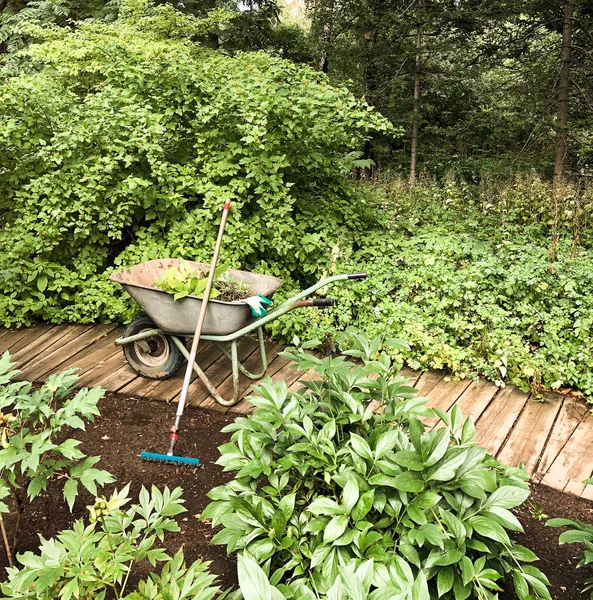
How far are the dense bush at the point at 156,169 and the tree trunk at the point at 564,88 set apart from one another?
12.0 ft

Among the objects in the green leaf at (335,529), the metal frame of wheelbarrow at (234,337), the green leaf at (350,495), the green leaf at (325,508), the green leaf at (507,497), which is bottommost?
the metal frame of wheelbarrow at (234,337)

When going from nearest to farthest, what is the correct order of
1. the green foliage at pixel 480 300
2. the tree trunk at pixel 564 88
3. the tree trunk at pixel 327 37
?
the green foliage at pixel 480 300 < the tree trunk at pixel 564 88 < the tree trunk at pixel 327 37

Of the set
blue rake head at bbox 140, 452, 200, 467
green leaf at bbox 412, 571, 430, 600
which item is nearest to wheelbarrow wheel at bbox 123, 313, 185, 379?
blue rake head at bbox 140, 452, 200, 467

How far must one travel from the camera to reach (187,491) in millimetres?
2531

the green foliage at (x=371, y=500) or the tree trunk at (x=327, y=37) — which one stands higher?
the tree trunk at (x=327, y=37)

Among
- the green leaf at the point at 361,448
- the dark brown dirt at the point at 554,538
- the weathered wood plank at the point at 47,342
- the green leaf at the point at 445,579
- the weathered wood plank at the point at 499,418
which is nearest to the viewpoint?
the green leaf at the point at 445,579

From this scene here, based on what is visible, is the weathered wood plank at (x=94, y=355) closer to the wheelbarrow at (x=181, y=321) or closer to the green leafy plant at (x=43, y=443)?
the wheelbarrow at (x=181, y=321)

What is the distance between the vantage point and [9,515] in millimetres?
2332

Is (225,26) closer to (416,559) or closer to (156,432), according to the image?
(156,432)

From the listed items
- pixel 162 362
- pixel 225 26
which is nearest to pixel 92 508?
pixel 162 362

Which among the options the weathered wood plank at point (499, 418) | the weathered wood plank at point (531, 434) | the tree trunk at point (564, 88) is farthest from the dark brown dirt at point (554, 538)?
the tree trunk at point (564, 88)

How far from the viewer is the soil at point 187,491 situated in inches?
83.5

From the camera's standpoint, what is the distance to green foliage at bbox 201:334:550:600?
1.55 m

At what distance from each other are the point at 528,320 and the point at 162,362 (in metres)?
2.63
